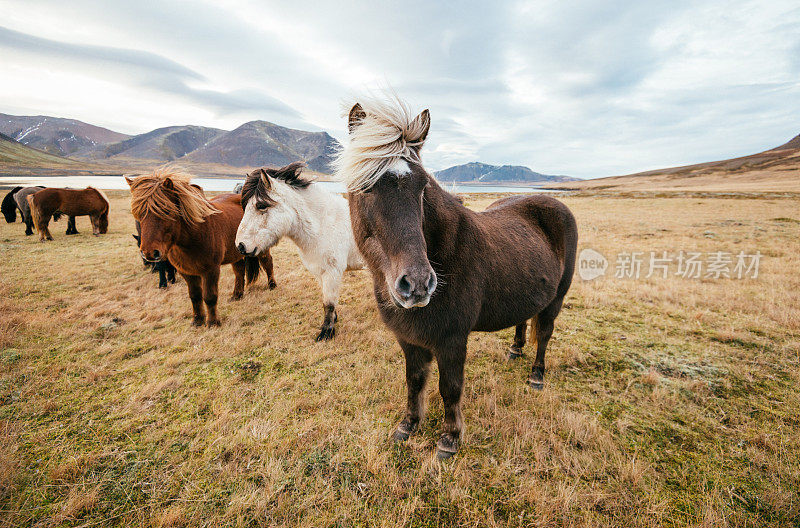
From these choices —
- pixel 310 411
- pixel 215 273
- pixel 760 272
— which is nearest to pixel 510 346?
pixel 310 411

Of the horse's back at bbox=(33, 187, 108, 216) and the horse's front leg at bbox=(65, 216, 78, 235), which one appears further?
the horse's front leg at bbox=(65, 216, 78, 235)

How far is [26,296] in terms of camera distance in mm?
6578

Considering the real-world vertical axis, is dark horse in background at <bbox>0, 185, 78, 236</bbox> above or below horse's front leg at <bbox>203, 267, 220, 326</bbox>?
above

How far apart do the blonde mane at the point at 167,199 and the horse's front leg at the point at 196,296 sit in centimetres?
120

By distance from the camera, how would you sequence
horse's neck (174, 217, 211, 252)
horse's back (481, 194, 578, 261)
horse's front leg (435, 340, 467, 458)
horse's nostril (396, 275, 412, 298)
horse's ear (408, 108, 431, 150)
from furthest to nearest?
horse's neck (174, 217, 211, 252)
horse's back (481, 194, 578, 261)
horse's front leg (435, 340, 467, 458)
horse's ear (408, 108, 431, 150)
horse's nostril (396, 275, 412, 298)

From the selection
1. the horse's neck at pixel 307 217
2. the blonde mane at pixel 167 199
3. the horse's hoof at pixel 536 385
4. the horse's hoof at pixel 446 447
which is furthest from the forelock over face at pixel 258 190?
the horse's hoof at pixel 536 385

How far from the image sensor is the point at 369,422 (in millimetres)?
3412

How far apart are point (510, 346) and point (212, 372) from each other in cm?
494

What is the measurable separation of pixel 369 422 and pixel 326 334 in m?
2.23

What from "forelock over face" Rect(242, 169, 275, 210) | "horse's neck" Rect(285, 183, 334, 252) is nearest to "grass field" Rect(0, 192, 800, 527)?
"horse's neck" Rect(285, 183, 334, 252)

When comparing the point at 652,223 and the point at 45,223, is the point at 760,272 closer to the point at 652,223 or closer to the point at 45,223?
the point at 652,223

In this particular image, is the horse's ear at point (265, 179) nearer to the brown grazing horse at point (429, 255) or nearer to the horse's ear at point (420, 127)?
the brown grazing horse at point (429, 255)

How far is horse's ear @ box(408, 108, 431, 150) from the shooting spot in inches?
88.0

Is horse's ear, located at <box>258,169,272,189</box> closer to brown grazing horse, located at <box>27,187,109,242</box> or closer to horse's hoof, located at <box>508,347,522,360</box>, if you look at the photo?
horse's hoof, located at <box>508,347,522,360</box>
